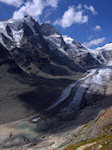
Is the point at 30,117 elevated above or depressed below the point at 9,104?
below

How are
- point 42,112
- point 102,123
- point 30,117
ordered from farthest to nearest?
point 42,112 → point 30,117 → point 102,123

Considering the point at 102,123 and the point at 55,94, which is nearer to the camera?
the point at 102,123

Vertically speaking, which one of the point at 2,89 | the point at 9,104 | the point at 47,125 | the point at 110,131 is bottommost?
the point at 47,125

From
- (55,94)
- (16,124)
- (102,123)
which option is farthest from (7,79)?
(102,123)

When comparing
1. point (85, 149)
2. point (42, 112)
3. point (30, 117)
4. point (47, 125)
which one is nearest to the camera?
point (85, 149)

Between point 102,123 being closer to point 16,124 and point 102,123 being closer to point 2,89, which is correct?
point 16,124

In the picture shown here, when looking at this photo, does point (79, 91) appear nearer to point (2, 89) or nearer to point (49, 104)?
point (49, 104)

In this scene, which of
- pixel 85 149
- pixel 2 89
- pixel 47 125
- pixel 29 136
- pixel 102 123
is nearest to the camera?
pixel 85 149

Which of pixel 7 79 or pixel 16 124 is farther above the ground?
pixel 7 79

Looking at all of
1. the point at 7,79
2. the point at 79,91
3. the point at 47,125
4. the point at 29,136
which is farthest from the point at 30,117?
the point at 7,79
